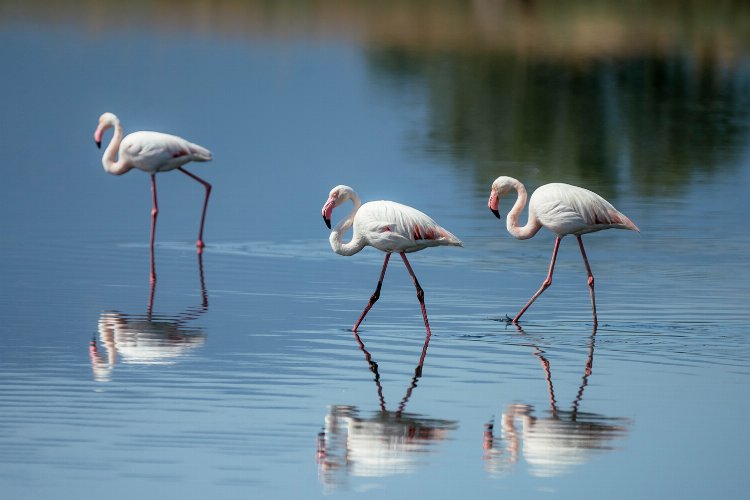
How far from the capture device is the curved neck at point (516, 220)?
41.3 ft

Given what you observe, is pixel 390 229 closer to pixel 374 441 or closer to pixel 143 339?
pixel 143 339

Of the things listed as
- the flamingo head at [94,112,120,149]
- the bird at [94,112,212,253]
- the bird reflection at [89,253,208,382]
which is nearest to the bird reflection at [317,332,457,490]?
the bird reflection at [89,253,208,382]

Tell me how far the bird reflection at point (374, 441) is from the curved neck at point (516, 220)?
3.53 meters

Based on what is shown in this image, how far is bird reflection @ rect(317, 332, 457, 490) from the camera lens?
25.9ft

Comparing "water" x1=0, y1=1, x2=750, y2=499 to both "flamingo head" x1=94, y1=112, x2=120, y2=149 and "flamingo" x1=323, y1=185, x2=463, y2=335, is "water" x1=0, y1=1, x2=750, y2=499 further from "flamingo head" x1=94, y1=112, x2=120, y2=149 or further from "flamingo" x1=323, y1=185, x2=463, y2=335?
"flamingo head" x1=94, y1=112, x2=120, y2=149

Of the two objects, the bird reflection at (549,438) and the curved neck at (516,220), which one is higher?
the curved neck at (516,220)

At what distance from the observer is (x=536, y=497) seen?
746 centimetres

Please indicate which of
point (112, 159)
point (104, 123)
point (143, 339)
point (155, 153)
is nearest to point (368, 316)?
point (143, 339)

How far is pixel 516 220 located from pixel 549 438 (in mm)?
4429

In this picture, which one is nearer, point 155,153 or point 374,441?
point 374,441

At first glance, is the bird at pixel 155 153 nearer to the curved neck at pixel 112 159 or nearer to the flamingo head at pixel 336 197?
the curved neck at pixel 112 159

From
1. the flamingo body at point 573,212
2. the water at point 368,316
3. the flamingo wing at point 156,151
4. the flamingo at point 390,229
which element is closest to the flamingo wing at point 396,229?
the flamingo at point 390,229

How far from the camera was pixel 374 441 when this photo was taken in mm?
8352

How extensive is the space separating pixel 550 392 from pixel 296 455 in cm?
198
